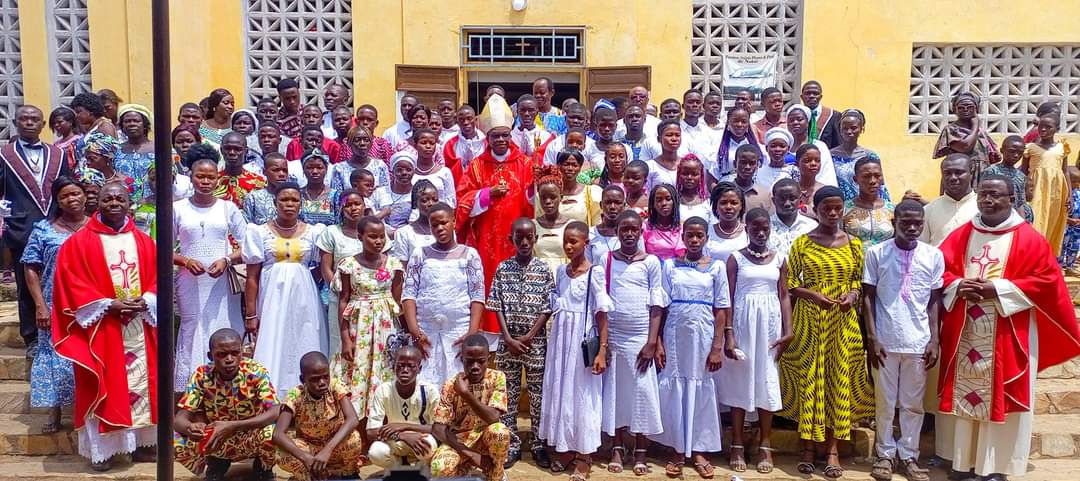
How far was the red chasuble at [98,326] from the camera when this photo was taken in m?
5.32

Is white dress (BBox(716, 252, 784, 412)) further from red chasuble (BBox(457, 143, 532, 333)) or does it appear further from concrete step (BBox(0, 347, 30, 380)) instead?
concrete step (BBox(0, 347, 30, 380))

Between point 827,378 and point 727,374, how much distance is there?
1.98 feet

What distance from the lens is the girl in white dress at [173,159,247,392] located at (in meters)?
5.67

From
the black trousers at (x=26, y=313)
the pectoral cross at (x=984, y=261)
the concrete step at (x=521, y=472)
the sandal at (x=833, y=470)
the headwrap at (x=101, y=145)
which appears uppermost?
the headwrap at (x=101, y=145)

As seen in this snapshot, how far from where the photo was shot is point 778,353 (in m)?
5.46

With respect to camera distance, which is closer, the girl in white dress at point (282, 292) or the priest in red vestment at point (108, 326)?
the priest in red vestment at point (108, 326)

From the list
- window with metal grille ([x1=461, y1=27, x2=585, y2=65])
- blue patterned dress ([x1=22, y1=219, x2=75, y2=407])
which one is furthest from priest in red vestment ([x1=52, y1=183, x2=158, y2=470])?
window with metal grille ([x1=461, y1=27, x2=585, y2=65])

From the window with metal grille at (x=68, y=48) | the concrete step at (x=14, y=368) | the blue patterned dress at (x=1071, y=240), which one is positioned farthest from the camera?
the window with metal grille at (x=68, y=48)

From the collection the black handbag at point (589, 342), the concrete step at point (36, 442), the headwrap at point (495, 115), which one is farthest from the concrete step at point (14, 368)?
the black handbag at point (589, 342)

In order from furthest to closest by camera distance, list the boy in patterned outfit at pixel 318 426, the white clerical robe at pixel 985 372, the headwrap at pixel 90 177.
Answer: the headwrap at pixel 90 177
the white clerical robe at pixel 985 372
the boy in patterned outfit at pixel 318 426

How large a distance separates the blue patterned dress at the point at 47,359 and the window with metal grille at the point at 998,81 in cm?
897

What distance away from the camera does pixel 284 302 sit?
221 inches

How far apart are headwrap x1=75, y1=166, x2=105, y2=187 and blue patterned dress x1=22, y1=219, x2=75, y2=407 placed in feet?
1.14

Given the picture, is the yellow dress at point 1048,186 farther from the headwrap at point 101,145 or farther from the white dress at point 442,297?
the headwrap at point 101,145
